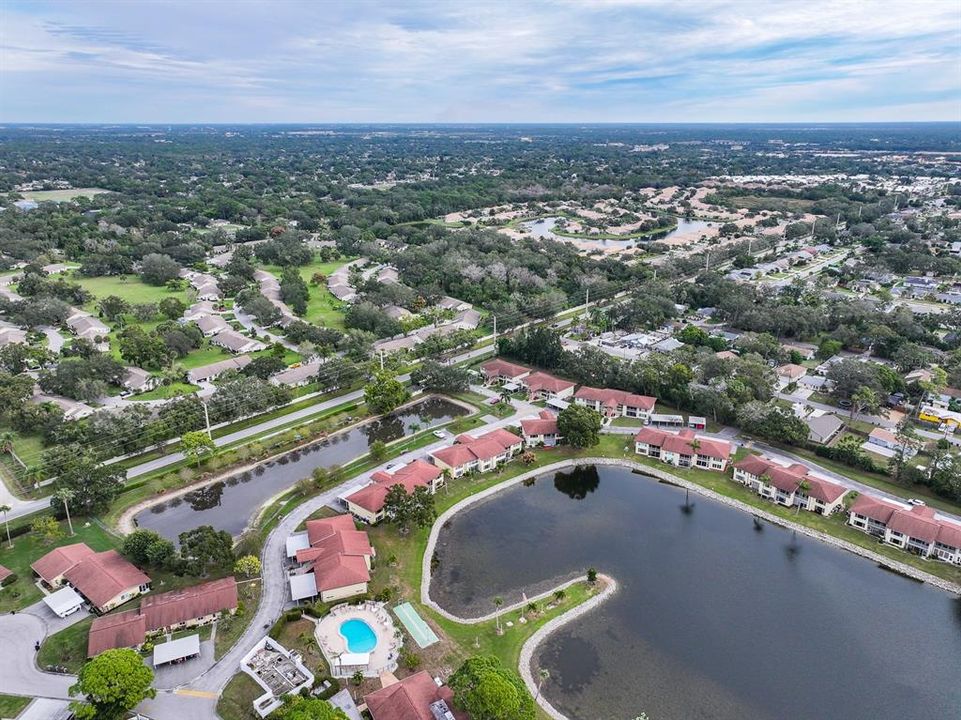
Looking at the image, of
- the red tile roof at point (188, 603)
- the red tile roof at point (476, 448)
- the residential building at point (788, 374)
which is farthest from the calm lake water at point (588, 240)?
the red tile roof at point (188, 603)

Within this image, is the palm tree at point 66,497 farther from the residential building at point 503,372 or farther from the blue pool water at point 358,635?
the residential building at point 503,372

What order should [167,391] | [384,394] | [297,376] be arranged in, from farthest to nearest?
[297,376], [167,391], [384,394]

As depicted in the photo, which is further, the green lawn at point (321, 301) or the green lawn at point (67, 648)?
the green lawn at point (321, 301)

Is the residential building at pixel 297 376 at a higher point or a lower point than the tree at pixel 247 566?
higher

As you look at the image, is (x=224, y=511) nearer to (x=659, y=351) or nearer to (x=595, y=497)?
(x=595, y=497)

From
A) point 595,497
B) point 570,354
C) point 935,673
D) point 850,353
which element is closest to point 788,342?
point 850,353

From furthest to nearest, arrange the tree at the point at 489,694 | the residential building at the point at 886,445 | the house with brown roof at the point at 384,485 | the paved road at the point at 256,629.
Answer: the residential building at the point at 886,445
the house with brown roof at the point at 384,485
the paved road at the point at 256,629
the tree at the point at 489,694

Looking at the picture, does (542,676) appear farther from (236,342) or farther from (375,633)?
(236,342)

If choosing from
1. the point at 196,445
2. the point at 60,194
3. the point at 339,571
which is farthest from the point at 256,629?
the point at 60,194
